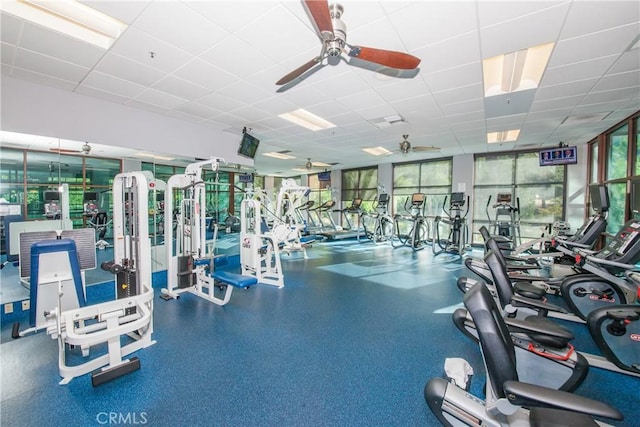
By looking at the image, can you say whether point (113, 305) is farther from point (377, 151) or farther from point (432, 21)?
point (377, 151)

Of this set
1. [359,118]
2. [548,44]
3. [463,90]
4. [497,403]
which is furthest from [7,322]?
[548,44]

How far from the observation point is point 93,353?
8.32ft

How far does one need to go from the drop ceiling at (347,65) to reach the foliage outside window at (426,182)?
384 centimetres

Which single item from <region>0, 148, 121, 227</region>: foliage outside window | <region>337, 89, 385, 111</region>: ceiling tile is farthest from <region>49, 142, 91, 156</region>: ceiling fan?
<region>337, 89, 385, 111</region>: ceiling tile

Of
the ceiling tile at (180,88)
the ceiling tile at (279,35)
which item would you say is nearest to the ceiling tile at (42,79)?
the ceiling tile at (180,88)

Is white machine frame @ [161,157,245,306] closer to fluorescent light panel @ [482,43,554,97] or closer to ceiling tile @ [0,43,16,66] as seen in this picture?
ceiling tile @ [0,43,16,66]

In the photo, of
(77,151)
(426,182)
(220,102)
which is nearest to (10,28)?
(77,151)

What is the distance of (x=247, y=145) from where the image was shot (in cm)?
565

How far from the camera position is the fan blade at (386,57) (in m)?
2.08

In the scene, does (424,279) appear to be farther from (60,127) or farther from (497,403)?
(60,127)

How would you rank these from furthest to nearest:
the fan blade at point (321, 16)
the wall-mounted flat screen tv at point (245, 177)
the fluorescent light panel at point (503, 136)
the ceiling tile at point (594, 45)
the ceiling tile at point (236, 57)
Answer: the wall-mounted flat screen tv at point (245, 177)
the fluorescent light panel at point (503, 136)
the ceiling tile at point (236, 57)
the ceiling tile at point (594, 45)
the fan blade at point (321, 16)

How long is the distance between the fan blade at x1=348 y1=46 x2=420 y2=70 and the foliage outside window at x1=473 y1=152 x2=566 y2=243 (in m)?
6.35

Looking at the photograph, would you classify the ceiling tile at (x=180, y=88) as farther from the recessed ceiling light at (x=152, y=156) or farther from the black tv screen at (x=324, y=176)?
the black tv screen at (x=324, y=176)

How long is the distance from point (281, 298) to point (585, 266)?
3.77 metres
